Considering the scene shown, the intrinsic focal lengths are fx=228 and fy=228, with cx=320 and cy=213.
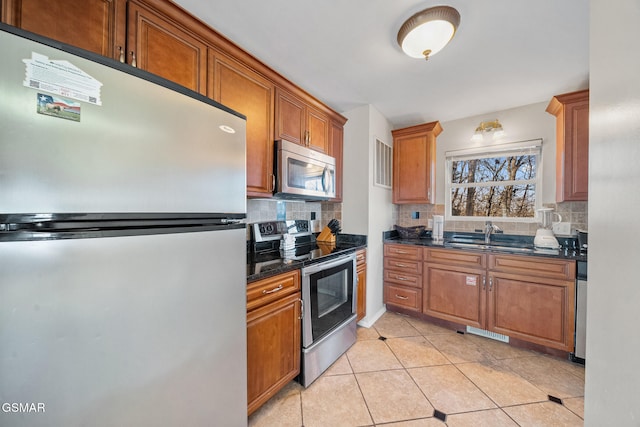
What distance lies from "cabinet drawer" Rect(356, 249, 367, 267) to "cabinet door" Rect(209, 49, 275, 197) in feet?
3.69

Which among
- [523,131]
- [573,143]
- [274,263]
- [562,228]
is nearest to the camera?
[274,263]

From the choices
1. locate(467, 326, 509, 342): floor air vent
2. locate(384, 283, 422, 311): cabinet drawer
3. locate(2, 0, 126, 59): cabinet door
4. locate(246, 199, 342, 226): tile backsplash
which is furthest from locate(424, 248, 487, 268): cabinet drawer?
locate(2, 0, 126, 59): cabinet door

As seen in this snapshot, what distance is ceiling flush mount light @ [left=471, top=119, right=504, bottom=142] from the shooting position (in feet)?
8.66

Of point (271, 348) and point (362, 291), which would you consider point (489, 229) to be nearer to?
point (362, 291)

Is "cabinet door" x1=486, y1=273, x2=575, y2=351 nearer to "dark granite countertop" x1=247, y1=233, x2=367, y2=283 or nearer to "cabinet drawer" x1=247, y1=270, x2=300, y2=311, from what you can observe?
"dark granite countertop" x1=247, y1=233, x2=367, y2=283

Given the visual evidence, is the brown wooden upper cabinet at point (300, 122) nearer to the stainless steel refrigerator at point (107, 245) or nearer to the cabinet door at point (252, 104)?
the cabinet door at point (252, 104)

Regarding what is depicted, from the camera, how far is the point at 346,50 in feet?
5.48

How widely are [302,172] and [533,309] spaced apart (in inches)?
93.6

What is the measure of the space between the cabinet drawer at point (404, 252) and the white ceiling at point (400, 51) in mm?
1619

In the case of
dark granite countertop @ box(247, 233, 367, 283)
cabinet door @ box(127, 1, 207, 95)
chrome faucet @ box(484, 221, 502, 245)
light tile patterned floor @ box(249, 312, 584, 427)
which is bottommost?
light tile patterned floor @ box(249, 312, 584, 427)

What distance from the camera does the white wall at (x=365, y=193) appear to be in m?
2.51

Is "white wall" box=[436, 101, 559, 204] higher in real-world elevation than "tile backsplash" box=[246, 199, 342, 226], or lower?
higher

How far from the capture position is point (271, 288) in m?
1.38

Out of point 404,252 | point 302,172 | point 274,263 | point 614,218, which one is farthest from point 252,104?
point 404,252
